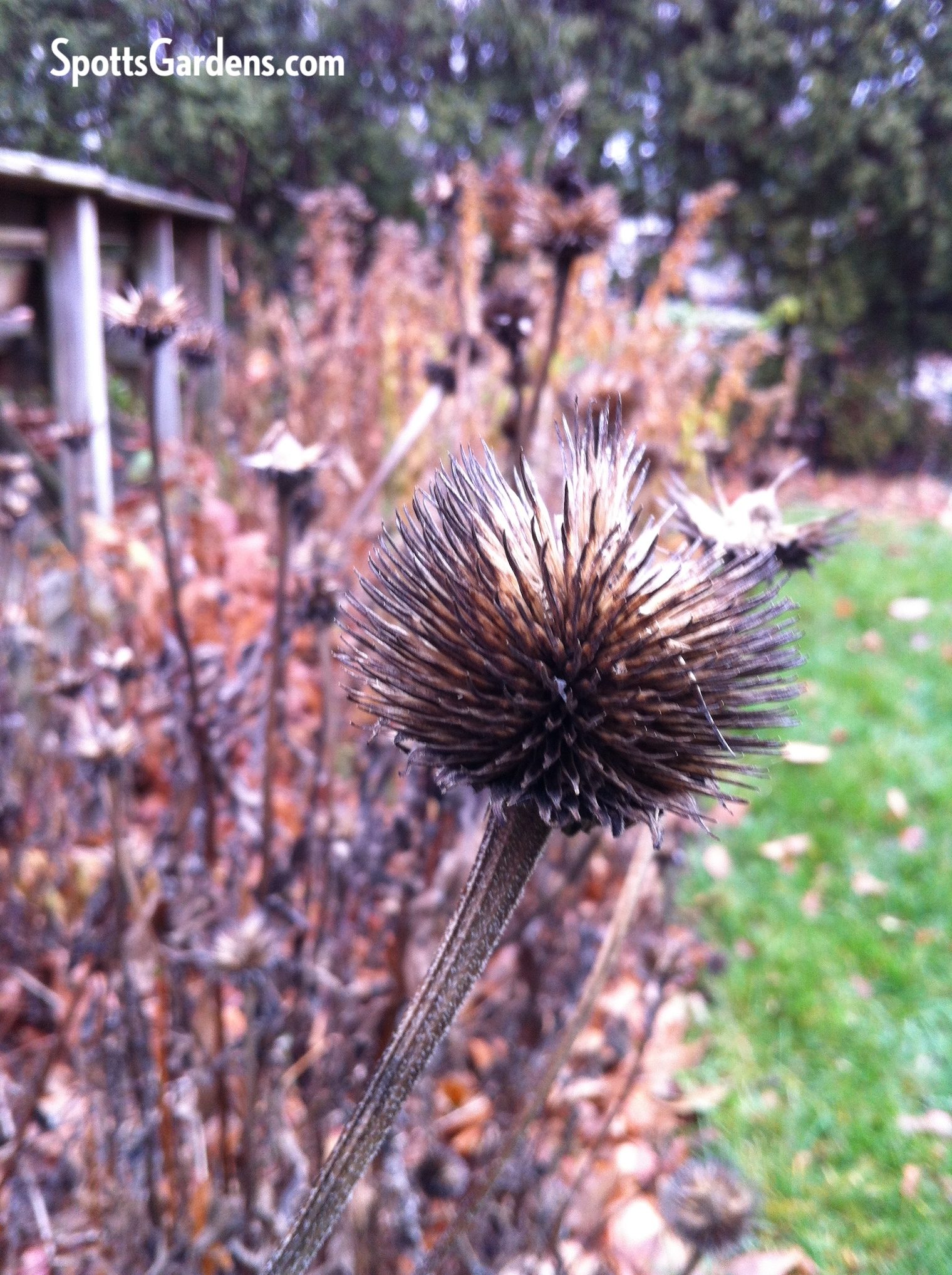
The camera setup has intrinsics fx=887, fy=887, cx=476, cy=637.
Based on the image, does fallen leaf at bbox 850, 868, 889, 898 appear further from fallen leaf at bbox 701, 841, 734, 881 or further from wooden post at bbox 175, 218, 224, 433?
wooden post at bbox 175, 218, 224, 433

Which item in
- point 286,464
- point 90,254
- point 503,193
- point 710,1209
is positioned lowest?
point 710,1209

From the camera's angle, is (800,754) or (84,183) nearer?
(800,754)

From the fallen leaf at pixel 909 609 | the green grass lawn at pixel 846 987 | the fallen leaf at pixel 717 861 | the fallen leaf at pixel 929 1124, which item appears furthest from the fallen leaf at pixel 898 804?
the fallen leaf at pixel 909 609

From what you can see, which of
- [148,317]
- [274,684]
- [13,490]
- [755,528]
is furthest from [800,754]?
[13,490]

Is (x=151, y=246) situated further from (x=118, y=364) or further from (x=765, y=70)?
(x=765, y=70)

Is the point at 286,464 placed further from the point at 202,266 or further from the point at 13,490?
the point at 202,266

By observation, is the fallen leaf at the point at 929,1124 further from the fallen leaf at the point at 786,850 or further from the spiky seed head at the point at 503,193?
the spiky seed head at the point at 503,193

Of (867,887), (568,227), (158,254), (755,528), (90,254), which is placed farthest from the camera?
(867,887)
